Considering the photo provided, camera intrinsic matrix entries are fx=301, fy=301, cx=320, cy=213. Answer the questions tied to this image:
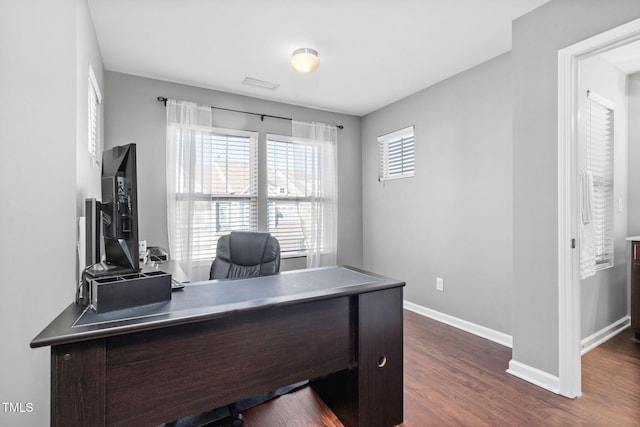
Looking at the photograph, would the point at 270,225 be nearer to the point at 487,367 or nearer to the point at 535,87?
the point at 487,367

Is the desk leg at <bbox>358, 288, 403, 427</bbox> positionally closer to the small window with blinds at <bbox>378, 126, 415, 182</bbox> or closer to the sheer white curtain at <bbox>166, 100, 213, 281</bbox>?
the sheer white curtain at <bbox>166, 100, 213, 281</bbox>

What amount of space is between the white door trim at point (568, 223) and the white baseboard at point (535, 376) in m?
0.05

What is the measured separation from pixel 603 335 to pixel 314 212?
3060 mm

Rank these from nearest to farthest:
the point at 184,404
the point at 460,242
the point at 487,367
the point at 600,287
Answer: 1. the point at 184,404
2. the point at 487,367
3. the point at 600,287
4. the point at 460,242

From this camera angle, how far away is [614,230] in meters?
2.78

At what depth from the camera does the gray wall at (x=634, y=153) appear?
9.50 feet

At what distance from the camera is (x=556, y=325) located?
194 centimetres

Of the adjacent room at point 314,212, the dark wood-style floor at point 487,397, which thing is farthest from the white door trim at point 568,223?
the dark wood-style floor at point 487,397

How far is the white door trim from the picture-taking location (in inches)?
73.9

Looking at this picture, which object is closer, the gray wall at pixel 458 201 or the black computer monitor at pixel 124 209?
the black computer monitor at pixel 124 209

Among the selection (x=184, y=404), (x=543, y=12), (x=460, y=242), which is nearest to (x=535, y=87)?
(x=543, y=12)

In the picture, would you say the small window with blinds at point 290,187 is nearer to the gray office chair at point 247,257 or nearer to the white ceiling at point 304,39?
the white ceiling at point 304,39

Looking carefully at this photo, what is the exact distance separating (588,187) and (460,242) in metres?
1.09

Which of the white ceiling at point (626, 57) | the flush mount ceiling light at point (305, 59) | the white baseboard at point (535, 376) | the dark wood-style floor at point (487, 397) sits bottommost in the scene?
the dark wood-style floor at point (487, 397)
